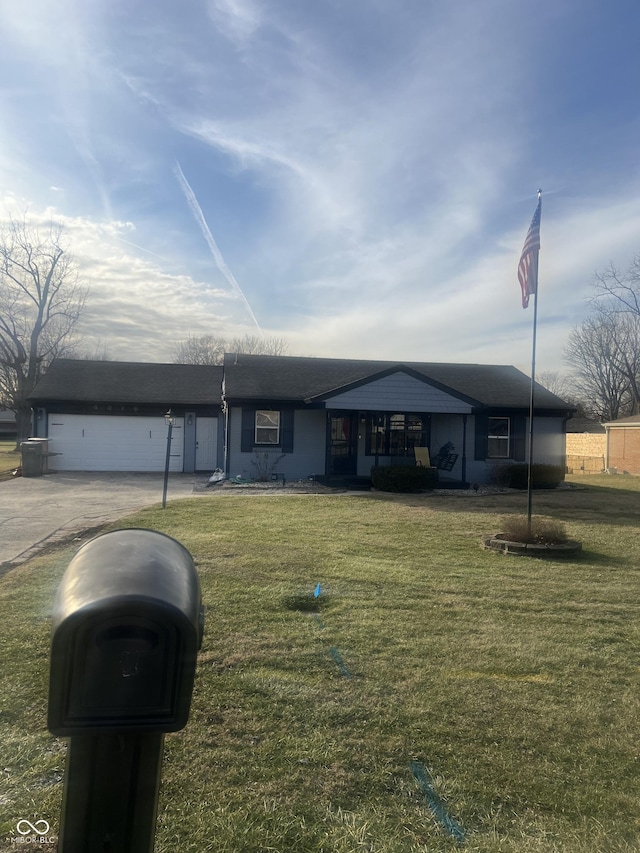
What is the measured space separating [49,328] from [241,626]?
131 feet

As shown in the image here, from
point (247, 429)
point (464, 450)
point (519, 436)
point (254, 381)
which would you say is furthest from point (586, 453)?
point (247, 429)

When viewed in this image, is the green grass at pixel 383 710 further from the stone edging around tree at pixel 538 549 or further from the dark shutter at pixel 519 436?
the dark shutter at pixel 519 436

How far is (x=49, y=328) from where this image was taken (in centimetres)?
A: 3997

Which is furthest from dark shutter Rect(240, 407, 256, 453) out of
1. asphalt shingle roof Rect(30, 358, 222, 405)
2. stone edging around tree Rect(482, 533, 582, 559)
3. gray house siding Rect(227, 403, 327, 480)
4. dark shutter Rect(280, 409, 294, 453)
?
stone edging around tree Rect(482, 533, 582, 559)

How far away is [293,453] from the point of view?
61.0 feet

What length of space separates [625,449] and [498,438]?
15166 millimetres

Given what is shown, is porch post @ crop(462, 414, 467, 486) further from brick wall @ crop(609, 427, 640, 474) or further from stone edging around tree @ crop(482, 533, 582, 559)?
brick wall @ crop(609, 427, 640, 474)

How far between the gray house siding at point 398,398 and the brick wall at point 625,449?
672 inches

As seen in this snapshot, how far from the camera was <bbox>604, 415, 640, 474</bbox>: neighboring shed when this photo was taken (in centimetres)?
3030

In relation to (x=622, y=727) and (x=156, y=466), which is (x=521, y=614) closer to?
(x=622, y=727)

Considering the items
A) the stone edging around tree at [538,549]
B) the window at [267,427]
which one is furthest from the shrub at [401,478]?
the stone edging around tree at [538,549]

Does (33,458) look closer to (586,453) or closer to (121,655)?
(121,655)

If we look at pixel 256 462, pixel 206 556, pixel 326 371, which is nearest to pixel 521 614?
pixel 206 556

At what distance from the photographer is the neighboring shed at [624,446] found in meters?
30.3
